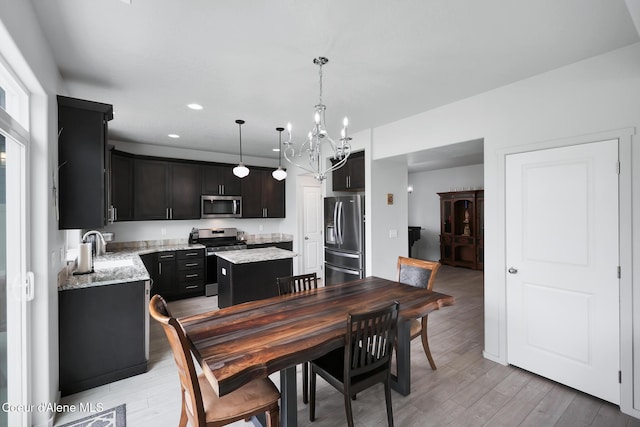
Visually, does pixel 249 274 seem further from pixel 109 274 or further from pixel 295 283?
pixel 109 274

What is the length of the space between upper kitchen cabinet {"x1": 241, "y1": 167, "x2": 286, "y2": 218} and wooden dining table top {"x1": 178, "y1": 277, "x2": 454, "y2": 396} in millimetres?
3745

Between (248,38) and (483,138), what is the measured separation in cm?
239

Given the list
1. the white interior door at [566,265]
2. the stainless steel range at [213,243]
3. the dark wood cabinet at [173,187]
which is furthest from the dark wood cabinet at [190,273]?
the white interior door at [566,265]

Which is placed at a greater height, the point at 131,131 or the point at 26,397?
the point at 131,131

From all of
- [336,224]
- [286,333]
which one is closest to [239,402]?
[286,333]

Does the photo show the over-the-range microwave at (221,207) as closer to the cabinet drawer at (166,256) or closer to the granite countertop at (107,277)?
the cabinet drawer at (166,256)

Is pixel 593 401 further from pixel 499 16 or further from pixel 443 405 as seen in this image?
pixel 499 16

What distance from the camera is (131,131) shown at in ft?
14.1

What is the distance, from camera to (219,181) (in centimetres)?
555

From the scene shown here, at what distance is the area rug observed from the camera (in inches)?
79.0

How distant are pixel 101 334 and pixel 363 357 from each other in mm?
2234

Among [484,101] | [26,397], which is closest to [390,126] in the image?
[484,101]

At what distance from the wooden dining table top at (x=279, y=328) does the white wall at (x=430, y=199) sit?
5.85 m

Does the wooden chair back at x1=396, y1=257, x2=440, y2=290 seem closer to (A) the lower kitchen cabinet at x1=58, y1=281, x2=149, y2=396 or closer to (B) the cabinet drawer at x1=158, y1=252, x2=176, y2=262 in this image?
(A) the lower kitchen cabinet at x1=58, y1=281, x2=149, y2=396
